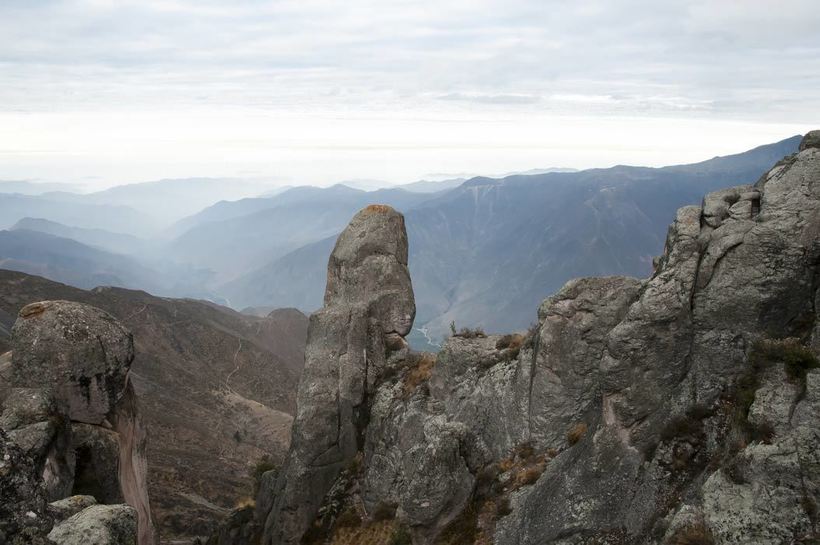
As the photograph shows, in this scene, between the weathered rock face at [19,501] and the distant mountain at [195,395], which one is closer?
the weathered rock face at [19,501]

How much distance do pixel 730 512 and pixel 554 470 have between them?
797 centimetres

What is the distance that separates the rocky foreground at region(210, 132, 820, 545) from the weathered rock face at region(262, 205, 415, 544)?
11 cm

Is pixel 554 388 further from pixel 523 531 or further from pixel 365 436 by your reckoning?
pixel 365 436

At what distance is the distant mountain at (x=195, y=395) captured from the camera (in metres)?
60.2

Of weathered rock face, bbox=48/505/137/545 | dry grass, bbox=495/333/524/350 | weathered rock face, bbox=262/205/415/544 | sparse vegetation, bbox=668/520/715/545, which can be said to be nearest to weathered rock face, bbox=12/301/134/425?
weathered rock face, bbox=262/205/415/544

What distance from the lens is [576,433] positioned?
22.3m

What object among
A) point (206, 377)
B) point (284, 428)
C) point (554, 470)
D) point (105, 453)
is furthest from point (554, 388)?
point (206, 377)

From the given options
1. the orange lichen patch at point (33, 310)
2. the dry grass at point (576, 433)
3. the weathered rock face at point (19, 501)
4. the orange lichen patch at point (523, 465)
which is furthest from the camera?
the orange lichen patch at point (33, 310)

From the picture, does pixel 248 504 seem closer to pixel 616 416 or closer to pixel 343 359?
pixel 343 359

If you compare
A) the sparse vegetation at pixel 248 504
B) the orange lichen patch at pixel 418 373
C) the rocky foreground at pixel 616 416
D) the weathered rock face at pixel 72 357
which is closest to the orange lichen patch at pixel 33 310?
the weathered rock face at pixel 72 357

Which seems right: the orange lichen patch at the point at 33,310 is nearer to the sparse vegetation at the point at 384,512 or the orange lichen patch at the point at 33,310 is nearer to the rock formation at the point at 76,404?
the rock formation at the point at 76,404

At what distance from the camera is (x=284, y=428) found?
96688 mm

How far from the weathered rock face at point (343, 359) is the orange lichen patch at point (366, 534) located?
211 cm

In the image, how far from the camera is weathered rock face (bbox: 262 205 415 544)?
29312 millimetres
